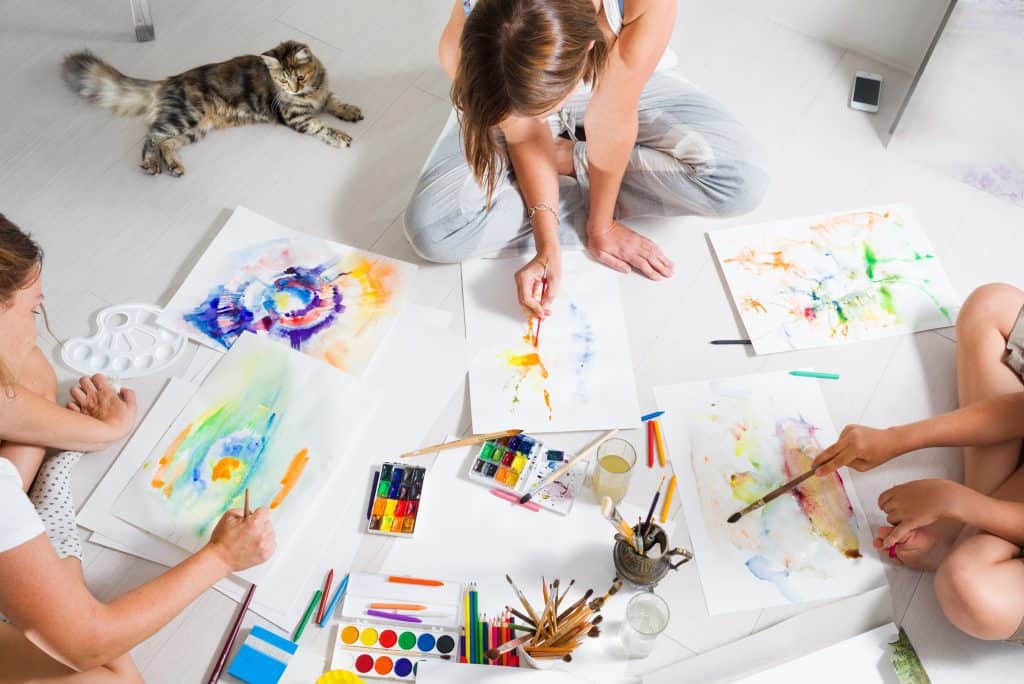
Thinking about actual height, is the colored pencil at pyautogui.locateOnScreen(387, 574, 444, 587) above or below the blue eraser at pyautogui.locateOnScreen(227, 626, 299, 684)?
above

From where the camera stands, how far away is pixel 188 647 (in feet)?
4.78

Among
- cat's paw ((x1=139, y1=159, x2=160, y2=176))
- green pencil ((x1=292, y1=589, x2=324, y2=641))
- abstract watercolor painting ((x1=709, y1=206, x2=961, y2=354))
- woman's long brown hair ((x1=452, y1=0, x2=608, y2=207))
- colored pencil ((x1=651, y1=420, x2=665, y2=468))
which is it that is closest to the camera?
woman's long brown hair ((x1=452, y1=0, x2=608, y2=207))

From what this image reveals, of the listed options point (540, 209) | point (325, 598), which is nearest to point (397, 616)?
point (325, 598)

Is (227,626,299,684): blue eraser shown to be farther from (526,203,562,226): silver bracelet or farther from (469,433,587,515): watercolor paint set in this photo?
(526,203,562,226): silver bracelet

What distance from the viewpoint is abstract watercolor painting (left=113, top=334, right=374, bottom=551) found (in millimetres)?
1575

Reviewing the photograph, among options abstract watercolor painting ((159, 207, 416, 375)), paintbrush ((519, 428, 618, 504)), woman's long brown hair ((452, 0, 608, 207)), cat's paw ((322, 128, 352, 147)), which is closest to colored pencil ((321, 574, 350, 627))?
paintbrush ((519, 428, 618, 504))

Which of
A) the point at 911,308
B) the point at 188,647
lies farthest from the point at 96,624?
the point at 911,308

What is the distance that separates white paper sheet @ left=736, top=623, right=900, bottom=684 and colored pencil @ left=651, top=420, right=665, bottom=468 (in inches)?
16.3

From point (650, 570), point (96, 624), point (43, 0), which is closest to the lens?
point (96, 624)

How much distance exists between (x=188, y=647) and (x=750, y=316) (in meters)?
1.27

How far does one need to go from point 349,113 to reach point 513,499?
3.82 feet

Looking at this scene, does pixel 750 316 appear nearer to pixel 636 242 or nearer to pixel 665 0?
pixel 636 242

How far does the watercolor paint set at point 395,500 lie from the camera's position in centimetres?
157

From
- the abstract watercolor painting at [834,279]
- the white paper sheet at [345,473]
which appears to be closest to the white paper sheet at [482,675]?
the white paper sheet at [345,473]
